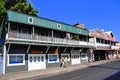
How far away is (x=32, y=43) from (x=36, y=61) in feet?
11.3

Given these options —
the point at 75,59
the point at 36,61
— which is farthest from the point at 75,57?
the point at 36,61

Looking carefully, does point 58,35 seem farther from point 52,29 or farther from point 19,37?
point 19,37

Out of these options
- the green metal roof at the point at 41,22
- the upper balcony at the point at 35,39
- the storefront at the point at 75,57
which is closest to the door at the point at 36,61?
the upper balcony at the point at 35,39

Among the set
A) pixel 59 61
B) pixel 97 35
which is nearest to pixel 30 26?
pixel 59 61

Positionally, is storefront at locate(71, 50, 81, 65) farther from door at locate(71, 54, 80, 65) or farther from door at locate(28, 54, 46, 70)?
door at locate(28, 54, 46, 70)

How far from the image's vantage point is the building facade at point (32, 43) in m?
24.7

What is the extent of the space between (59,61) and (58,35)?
4.73m

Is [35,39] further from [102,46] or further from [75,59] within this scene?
[102,46]

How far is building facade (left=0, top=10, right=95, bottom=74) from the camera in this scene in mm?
24734

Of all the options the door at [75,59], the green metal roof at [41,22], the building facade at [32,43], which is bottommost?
the door at [75,59]

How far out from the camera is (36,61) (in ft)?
96.7

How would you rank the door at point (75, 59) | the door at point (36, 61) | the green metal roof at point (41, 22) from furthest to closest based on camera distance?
1. the door at point (75, 59)
2. the door at point (36, 61)
3. the green metal roof at point (41, 22)

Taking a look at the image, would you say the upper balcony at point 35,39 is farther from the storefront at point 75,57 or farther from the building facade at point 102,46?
the building facade at point 102,46

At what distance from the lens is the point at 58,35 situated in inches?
1431
